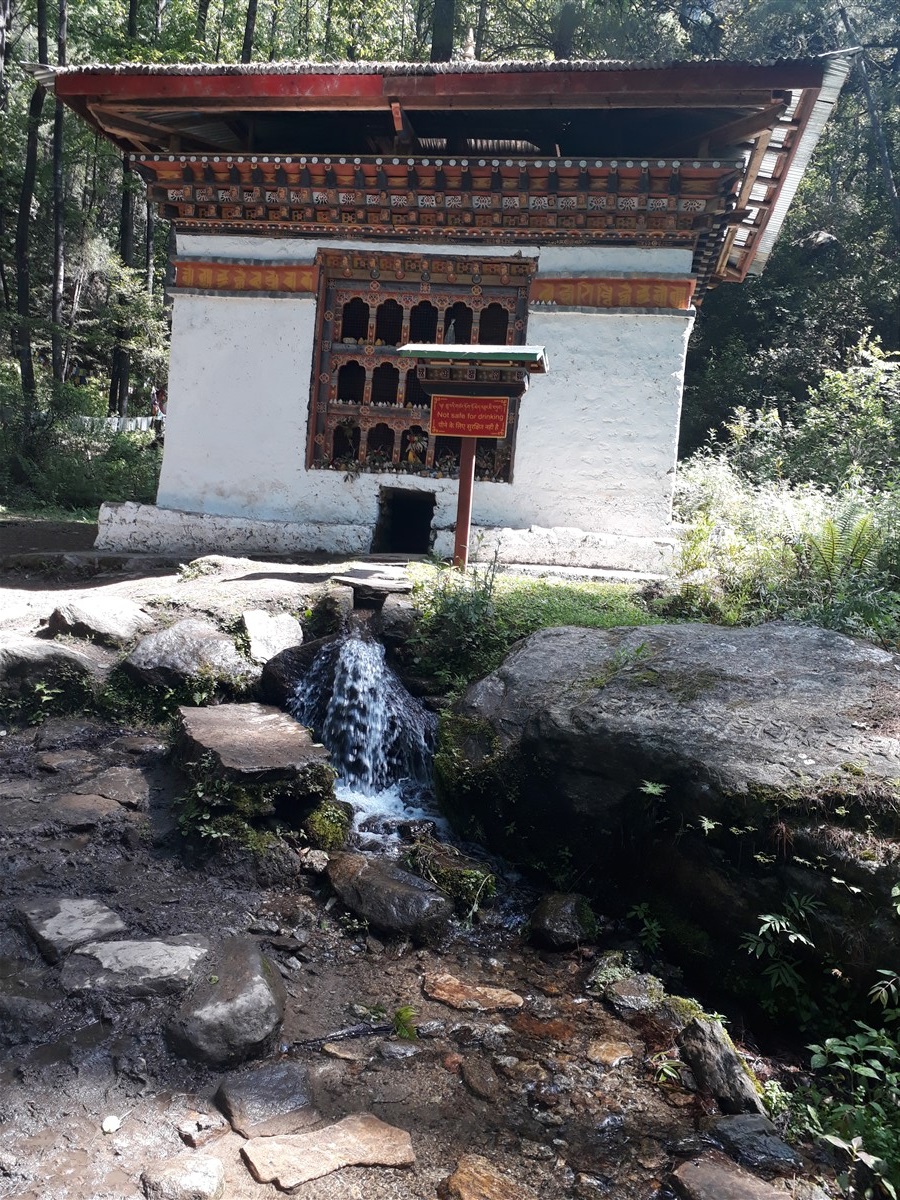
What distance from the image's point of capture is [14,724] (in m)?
6.12

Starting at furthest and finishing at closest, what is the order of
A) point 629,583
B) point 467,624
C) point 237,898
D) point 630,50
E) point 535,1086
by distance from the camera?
point 630,50 < point 629,583 < point 467,624 < point 237,898 < point 535,1086

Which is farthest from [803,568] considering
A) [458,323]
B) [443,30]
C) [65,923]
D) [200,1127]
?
[443,30]

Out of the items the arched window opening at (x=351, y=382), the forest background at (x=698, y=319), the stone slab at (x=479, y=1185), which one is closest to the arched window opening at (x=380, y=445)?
the arched window opening at (x=351, y=382)

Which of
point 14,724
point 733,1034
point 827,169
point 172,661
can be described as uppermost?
point 827,169

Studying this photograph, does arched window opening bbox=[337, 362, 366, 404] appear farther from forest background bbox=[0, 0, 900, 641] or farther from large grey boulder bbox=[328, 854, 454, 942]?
large grey boulder bbox=[328, 854, 454, 942]

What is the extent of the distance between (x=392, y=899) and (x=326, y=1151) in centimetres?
157

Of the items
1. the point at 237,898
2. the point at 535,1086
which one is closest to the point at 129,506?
the point at 237,898

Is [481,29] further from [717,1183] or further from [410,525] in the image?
[717,1183]

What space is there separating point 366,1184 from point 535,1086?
0.87m

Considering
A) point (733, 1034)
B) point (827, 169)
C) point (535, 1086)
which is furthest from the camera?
point (827, 169)

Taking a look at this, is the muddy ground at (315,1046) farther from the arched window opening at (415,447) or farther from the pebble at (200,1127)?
the arched window opening at (415,447)

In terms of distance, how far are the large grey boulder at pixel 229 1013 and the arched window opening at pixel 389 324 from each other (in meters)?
7.81

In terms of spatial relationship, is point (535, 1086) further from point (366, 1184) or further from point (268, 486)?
point (268, 486)

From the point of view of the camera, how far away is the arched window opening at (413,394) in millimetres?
10137
